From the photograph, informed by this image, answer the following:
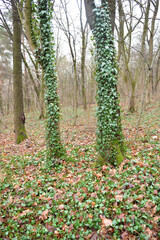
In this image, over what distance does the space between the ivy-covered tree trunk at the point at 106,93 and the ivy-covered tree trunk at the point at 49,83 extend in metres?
1.46

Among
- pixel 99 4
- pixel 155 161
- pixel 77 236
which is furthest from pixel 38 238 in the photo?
pixel 99 4

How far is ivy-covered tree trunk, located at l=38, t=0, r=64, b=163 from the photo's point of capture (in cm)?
441

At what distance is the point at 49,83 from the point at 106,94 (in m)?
1.91

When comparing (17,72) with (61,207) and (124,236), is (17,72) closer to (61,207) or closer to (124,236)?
(61,207)

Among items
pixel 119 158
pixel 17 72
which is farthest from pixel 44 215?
pixel 17 72

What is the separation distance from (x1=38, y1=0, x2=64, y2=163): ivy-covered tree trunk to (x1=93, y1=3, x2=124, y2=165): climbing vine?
148 centimetres

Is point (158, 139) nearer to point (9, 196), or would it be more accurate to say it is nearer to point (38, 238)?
point (38, 238)

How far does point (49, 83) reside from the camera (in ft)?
15.1

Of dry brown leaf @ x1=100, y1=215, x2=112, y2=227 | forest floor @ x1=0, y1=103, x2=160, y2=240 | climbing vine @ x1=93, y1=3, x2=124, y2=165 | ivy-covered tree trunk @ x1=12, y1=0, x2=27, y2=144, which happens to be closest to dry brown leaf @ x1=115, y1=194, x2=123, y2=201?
forest floor @ x1=0, y1=103, x2=160, y2=240

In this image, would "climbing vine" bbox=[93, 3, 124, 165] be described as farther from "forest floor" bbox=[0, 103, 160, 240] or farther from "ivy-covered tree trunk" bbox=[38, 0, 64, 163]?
"ivy-covered tree trunk" bbox=[38, 0, 64, 163]

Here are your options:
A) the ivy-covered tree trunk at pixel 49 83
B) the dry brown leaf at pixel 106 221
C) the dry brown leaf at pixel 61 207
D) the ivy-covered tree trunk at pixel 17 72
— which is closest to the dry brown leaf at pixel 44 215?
the dry brown leaf at pixel 61 207

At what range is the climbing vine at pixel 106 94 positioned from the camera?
3.80 meters

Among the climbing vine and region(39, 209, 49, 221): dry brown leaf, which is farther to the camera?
the climbing vine

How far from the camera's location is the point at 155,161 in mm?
3918
